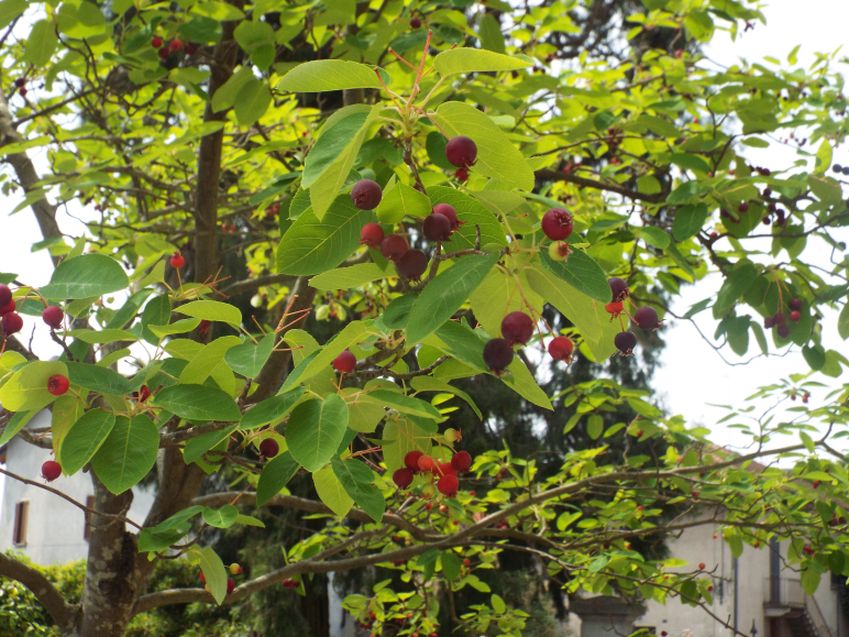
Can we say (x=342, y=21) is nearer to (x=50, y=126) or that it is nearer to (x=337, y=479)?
(x=337, y=479)

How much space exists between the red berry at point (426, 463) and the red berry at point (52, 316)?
0.68m

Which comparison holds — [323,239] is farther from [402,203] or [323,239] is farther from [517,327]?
[517,327]

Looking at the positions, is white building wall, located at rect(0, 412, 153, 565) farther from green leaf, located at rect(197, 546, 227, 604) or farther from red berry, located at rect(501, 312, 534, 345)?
red berry, located at rect(501, 312, 534, 345)

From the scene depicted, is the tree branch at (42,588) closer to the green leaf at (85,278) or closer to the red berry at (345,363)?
the green leaf at (85,278)

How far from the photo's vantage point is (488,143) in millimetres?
1104

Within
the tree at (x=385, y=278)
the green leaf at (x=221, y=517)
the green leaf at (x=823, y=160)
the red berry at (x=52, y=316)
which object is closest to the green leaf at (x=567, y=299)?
the tree at (x=385, y=278)

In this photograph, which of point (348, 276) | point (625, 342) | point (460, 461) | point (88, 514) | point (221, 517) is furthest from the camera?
point (88, 514)

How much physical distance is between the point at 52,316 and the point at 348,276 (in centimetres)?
63

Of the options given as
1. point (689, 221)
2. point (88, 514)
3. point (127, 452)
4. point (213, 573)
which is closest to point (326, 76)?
point (127, 452)

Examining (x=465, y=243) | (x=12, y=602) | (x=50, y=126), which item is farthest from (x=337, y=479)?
(x=12, y=602)

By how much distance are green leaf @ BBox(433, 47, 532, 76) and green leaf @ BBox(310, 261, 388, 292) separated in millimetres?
278

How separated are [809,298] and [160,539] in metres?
1.89

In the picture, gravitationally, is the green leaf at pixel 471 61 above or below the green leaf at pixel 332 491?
above

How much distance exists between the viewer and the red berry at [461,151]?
1047mm
